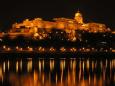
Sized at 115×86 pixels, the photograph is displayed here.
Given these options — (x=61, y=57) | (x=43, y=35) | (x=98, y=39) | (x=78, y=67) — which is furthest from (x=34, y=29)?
(x=78, y=67)

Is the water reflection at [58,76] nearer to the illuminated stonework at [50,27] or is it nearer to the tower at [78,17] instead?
the illuminated stonework at [50,27]

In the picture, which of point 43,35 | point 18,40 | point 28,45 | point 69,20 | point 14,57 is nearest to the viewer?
point 14,57

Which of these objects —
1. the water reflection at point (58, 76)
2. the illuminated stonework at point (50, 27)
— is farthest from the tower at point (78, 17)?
the water reflection at point (58, 76)

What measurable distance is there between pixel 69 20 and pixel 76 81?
61.6 m

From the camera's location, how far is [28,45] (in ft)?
220

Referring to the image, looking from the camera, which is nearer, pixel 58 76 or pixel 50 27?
pixel 58 76

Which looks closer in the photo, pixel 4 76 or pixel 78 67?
pixel 4 76

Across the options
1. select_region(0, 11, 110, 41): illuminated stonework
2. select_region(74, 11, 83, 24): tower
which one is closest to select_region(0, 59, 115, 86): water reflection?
select_region(0, 11, 110, 41): illuminated stonework

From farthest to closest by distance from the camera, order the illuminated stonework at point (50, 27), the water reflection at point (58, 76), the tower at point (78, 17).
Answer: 1. the tower at point (78, 17)
2. the illuminated stonework at point (50, 27)
3. the water reflection at point (58, 76)

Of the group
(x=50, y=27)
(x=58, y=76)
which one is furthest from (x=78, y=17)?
(x=58, y=76)

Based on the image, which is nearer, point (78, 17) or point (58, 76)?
point (58, 76)

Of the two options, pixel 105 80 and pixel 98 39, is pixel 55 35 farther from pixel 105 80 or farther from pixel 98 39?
pixel 105 80

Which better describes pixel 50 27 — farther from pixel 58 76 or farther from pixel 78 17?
pixel 58 76

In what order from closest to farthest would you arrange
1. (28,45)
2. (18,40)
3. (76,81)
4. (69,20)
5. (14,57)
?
1. (76,81)
2. (14,57)
3. (28,45)
4. (18,40)
5. (69,20)
